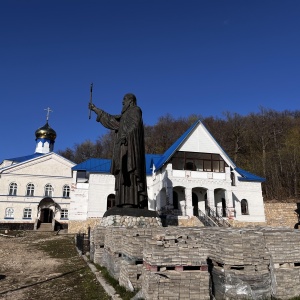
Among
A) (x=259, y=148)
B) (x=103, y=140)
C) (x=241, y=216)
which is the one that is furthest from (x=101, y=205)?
(x=103, y=140)

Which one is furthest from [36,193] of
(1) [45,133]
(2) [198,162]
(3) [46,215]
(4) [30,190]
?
(2) [198,162]

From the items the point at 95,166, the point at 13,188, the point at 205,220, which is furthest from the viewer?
the point at 13,188

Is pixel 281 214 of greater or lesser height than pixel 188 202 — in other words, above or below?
below

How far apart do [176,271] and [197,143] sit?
20.0 metres

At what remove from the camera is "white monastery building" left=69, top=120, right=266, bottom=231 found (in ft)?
72.9

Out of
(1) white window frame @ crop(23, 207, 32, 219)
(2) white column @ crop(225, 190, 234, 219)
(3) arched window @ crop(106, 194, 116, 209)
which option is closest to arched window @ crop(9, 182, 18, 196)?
(1) white window frame @ crop(23, 207, 32, 219)

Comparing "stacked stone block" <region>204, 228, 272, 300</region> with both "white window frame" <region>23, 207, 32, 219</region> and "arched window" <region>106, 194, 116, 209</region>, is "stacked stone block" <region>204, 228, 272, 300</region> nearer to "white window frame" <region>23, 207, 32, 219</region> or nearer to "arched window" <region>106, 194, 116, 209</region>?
"arched window" <region>106, 194, 116, 209</region>

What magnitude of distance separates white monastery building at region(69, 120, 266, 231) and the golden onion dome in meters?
14.9

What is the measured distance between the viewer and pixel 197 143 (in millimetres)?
23547

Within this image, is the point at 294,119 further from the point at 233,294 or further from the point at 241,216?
the point at 233,294

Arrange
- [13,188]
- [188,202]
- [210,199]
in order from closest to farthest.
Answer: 1. [188,202]
2. [210,199]
3. [13,188]

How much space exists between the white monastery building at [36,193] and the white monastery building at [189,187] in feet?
22.5

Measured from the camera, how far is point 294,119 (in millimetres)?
40906

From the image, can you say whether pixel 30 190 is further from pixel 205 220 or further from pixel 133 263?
pixel 133 263
